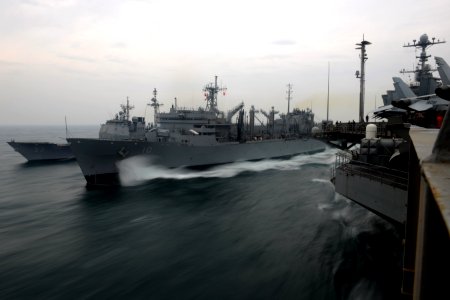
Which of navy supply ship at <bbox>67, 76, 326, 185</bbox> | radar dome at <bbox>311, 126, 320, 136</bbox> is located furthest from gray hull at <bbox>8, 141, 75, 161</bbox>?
radar dome at <bbox>311, 126, 320, 136</bbox>

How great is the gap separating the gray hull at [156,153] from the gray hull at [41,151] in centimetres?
2542

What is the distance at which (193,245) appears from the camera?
Answer: 1579 cm

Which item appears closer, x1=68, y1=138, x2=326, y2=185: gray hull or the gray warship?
x1=68, y1=138, x2=326, y2=185: gray hull

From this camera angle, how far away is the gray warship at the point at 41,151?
4866cm

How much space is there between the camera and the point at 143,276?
12.6m

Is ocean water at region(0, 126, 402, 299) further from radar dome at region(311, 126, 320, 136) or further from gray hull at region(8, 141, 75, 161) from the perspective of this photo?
gray hull at region(8, 141, 75, 161)

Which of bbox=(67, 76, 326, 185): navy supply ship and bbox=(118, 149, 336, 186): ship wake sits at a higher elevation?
bbox=(67, 76, 326, 185): navy supply ship

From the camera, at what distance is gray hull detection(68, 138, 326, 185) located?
98.1 ft

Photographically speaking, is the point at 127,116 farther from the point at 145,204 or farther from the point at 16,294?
the point at 16,294

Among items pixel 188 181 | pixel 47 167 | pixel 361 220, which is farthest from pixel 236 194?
pixel 47 167

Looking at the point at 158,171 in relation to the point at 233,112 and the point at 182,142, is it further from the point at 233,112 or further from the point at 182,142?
the point at 233,112

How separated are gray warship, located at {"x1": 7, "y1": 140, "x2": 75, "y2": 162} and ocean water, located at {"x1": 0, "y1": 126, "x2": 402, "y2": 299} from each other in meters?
23.4

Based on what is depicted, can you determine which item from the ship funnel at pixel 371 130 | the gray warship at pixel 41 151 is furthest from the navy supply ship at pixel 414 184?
the gray warship at pixel 41 151

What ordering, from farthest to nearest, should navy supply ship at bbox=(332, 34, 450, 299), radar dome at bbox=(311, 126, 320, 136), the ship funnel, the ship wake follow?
the ship wake < radar dome at bbox=(311, 126, 320, 136) < the ship funnel < navy supply ship at bbox=(332, 34, 450, 299)
